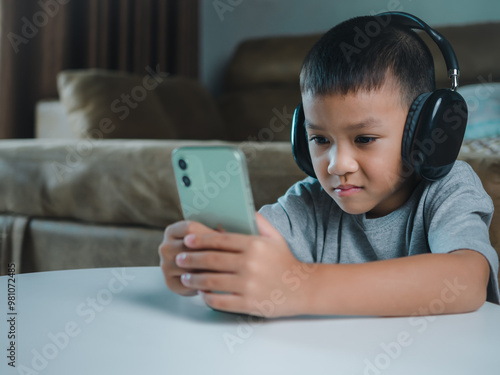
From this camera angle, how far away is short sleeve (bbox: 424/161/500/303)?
0.58 meters

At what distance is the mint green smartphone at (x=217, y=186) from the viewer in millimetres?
470

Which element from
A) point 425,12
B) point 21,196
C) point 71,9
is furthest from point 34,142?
point 425,12

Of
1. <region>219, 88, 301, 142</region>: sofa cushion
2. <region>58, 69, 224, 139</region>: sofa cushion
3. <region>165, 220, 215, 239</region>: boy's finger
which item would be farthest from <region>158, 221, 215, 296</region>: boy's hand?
<region>219, 88, 301, 142</region>: sofa cushion

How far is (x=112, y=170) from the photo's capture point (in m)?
1.51

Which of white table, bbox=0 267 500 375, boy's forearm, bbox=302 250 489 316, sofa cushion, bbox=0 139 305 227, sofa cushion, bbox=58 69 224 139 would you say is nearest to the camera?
white table, bbox=0 267 500 375

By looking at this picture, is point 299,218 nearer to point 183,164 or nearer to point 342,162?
point 342,162

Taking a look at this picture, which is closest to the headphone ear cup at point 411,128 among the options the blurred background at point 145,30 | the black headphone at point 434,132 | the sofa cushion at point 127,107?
the black headphone at point 434,132

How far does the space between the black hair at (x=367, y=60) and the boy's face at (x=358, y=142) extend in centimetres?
1

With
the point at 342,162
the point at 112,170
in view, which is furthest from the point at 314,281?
the point at 112,170

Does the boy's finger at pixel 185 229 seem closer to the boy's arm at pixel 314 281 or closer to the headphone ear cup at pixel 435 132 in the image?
the boy's arm at pixel 314 281

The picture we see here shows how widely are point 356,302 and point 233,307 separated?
108 millimetres

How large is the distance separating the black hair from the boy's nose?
69 millimetres

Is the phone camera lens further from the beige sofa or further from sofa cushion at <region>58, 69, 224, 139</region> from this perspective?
sofa cushion at <region>58, 69, 224, 139</region>

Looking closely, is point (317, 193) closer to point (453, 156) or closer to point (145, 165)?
point (453, 156)
